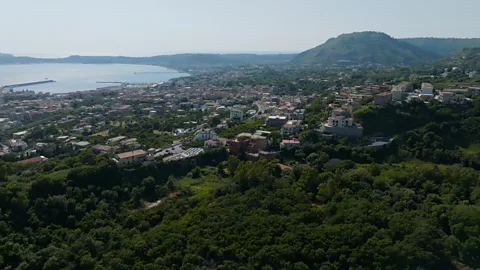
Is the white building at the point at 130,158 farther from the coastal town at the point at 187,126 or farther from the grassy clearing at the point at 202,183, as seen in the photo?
the grassy clearing at the point at 202,183

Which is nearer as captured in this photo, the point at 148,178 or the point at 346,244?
the point at 346,244

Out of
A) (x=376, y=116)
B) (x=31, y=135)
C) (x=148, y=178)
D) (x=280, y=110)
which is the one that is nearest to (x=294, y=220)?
(x=148, y=178)

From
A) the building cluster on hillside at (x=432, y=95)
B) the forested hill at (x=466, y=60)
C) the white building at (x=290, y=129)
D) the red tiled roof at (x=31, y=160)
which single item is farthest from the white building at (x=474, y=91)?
the forested hill at (x=466, y=60)

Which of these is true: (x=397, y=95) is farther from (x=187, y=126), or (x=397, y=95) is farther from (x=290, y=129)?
(x=187, y=126)

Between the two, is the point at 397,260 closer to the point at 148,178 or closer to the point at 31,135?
the point at 148,178

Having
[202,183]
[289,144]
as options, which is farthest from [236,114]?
[202,183]

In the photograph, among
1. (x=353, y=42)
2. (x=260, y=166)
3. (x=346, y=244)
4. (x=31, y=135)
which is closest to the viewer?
(x=346, y=244)
